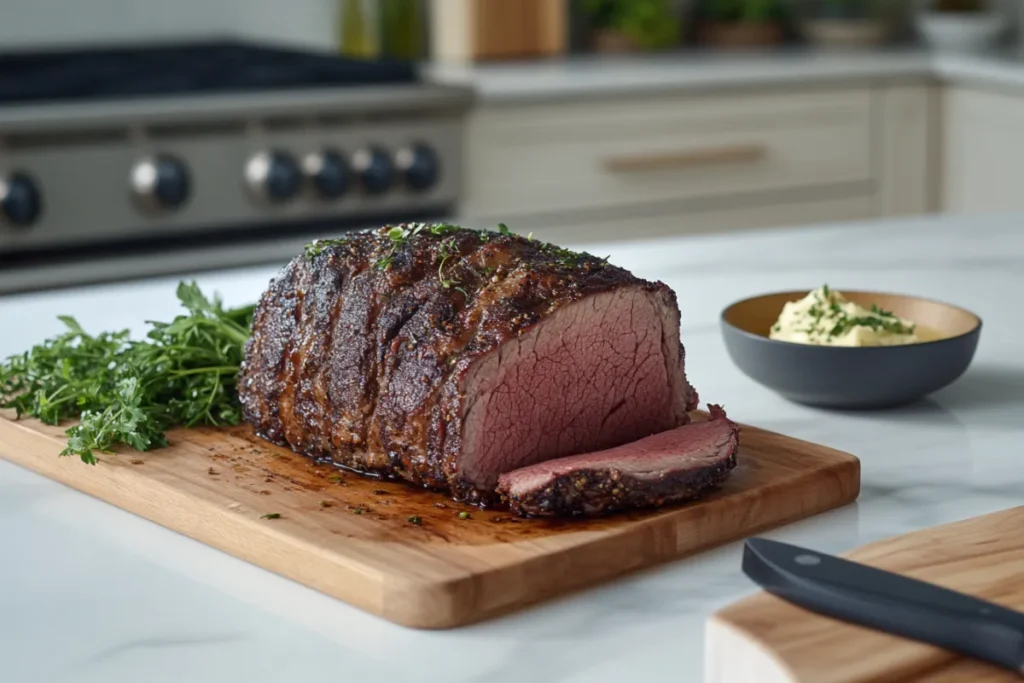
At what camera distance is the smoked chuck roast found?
1.16 m

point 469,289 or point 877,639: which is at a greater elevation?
point 469,289

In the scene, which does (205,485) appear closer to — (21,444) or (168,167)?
(21,444)

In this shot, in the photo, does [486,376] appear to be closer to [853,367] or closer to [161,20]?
[853,367]

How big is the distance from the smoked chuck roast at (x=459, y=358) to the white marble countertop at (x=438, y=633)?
0.55 feet

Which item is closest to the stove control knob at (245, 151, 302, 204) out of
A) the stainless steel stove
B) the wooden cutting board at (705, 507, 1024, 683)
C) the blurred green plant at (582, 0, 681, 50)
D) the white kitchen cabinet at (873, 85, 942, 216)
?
the stainless steel stove

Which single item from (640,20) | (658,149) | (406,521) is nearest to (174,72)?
(658,149)

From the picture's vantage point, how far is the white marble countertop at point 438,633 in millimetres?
914

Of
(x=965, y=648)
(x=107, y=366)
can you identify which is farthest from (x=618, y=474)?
(x=107, y=366)

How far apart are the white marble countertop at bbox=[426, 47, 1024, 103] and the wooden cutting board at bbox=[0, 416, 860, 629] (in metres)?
2.24

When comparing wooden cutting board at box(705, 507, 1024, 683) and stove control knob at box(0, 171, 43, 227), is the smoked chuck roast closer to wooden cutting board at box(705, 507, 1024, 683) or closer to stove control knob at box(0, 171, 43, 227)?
wooden cutting board at box(705, 507, 1024, 683)

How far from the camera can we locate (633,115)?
3605mm

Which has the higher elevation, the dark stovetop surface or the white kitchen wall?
the white kitchen wall

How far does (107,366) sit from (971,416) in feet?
2.82

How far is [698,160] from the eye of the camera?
3670 mm
